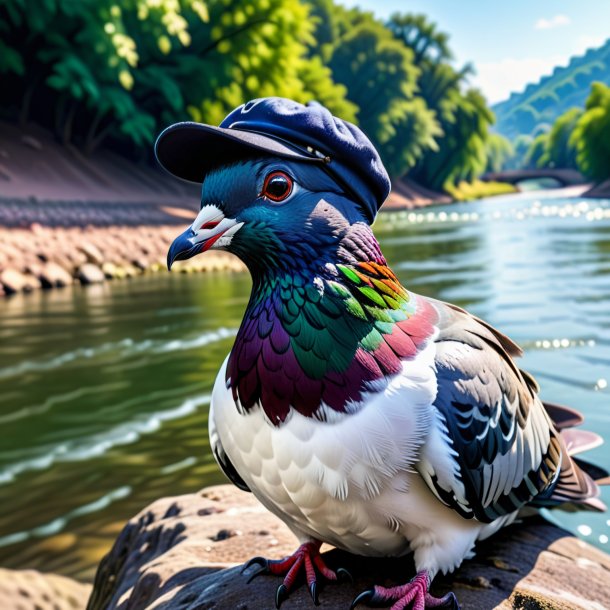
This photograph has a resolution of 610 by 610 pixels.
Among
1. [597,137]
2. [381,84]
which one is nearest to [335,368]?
[597,137]

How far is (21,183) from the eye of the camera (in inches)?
882

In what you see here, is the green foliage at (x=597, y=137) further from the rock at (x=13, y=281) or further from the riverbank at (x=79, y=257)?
the rock at (x=13, y=281)

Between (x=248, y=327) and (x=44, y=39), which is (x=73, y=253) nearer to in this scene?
(x=44, y=39)

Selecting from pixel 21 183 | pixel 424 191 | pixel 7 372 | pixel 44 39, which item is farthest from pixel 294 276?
pixel 424 191

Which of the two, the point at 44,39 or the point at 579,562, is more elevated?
the point at 44,39

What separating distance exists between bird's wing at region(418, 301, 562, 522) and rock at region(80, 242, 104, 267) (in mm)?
14592

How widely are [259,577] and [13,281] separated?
12688 millimetres

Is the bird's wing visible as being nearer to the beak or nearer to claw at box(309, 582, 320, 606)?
claw at box(309, 582, 320, 606)

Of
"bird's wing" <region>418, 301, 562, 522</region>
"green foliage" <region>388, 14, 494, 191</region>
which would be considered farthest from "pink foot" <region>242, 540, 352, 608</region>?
"green foliage" <region>388, 14, 494, 191</region>

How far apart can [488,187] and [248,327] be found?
→ 7826 centimetres

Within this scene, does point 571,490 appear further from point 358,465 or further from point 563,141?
point 563,141

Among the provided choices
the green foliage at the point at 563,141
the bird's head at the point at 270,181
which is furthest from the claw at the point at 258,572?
the green foliage at the point at 563,141

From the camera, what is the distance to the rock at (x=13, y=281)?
13879 mm

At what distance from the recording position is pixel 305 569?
2404 mm
